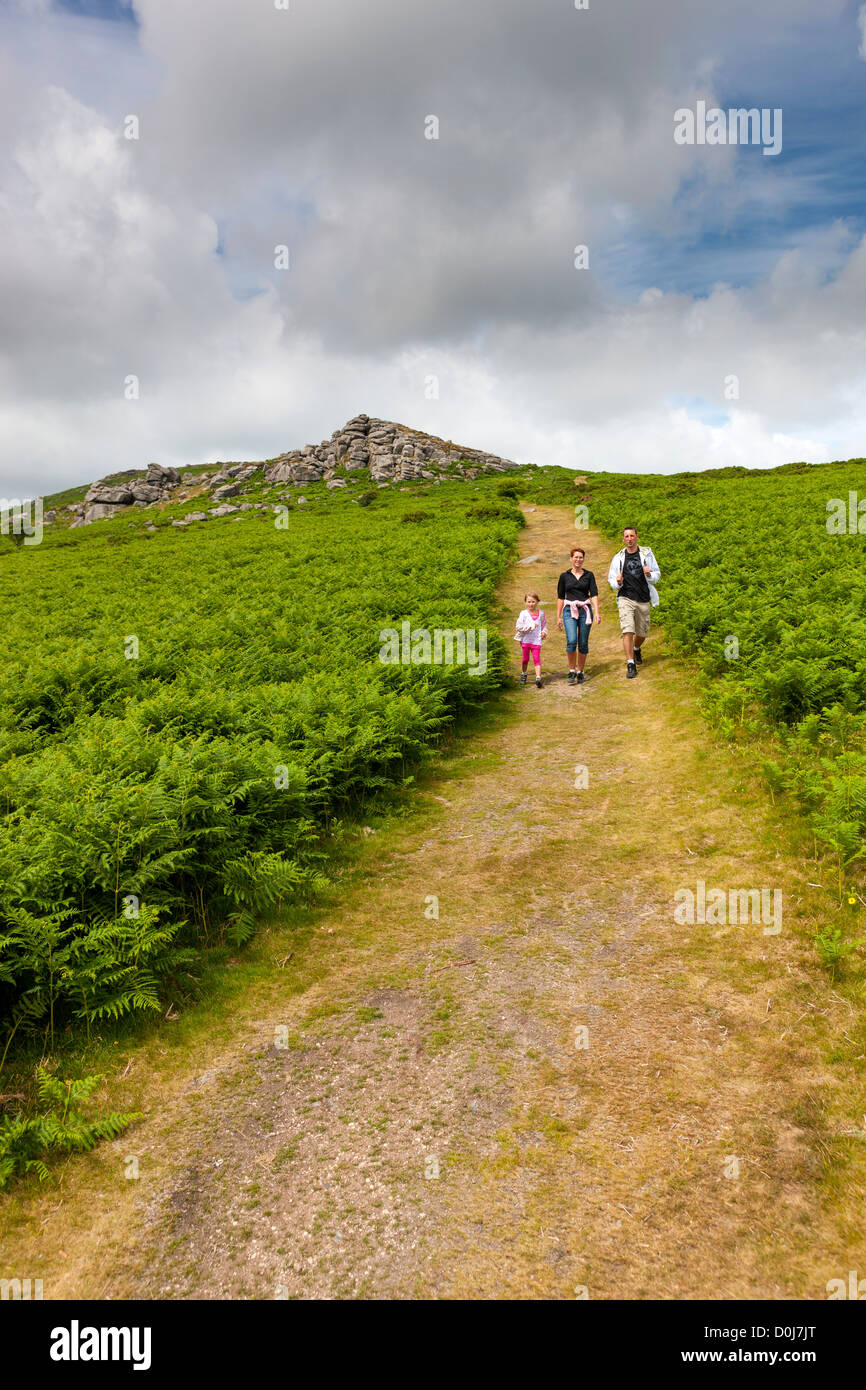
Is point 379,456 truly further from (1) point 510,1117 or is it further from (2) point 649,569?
(1) point 510,1117

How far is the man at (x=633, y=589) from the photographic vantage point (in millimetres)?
14961

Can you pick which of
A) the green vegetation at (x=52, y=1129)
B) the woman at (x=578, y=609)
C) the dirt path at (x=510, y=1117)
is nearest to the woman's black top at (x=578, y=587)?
the woman at (x=578, y=609)

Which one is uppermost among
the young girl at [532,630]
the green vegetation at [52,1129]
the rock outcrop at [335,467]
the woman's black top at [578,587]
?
the rock outcrop at [335,467]

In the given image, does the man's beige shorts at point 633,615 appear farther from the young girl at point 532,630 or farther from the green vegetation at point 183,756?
the green vegetation at point 183,756

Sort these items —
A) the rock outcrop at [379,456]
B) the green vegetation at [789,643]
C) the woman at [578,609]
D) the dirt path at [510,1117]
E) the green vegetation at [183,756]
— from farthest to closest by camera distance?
the rock outcrop at [379,456], the woman at [578,609], the green vegetation at [789,643], the green vegetation at [183,756], the dirt path at [510,1117]

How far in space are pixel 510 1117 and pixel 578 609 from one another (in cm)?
1210

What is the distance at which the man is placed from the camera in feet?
49.1

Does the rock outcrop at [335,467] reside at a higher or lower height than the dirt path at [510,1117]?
higher

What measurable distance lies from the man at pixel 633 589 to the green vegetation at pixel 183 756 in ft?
9.49

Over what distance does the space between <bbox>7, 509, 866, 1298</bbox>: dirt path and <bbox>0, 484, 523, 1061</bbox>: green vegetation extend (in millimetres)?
1158

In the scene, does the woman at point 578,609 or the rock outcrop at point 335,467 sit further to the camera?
the rock outcrop at point 335,467

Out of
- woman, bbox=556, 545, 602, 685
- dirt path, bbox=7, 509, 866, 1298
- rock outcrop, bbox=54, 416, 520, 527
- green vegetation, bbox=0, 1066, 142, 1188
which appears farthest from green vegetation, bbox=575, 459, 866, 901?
rock outcrop, bbox=54, 416, 520, 527

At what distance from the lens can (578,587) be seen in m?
15.8

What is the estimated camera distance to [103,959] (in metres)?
5.79
